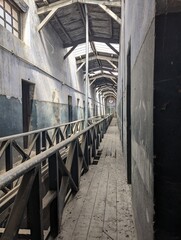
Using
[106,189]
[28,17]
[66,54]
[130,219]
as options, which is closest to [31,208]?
[130,219]

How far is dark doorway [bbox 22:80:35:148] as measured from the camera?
656 centimetres

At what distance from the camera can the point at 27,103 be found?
6.61 metres

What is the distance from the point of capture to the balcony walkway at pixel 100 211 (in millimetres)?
2002

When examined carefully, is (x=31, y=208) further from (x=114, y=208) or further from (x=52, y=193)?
(x=114, y=208)

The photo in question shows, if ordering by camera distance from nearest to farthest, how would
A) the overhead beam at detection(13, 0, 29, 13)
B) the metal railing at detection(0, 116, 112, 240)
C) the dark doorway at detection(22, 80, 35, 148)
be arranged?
the metal railing at detection(0, 116, 112, 240), the overhead beam at detection(13, 0, 29, 13), the dark doorway at detection(22, 80, 35, 148)

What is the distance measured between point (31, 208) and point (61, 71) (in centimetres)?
883

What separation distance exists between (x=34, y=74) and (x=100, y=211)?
513 cm

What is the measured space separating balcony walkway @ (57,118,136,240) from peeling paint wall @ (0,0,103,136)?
2.45 m

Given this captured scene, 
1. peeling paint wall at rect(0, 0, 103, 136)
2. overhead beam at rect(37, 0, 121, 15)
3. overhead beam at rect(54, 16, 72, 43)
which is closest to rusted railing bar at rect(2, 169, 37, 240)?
peeling paint wall at rect(0, 0, 103, 136)

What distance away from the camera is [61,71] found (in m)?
9.91

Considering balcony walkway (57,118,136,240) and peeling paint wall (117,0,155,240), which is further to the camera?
balcony walkway (57,118,136,240)

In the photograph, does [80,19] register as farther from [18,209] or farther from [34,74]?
[18,209]

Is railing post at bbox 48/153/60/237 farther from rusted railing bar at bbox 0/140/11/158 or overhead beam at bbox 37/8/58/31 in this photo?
overhead beam at bbox 37/8/58/31

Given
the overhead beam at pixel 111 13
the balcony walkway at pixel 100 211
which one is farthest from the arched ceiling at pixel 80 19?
the balcony walkway at pixel 100 211
